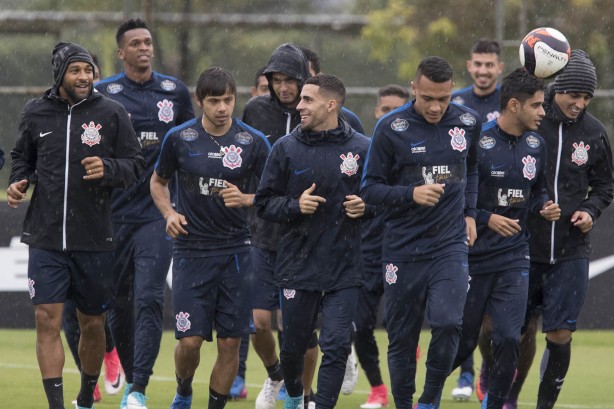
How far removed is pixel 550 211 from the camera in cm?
898

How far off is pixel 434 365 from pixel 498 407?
2.70ft

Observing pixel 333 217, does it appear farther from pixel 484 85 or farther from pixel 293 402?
pixel 484 85

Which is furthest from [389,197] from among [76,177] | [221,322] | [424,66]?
[76,177]

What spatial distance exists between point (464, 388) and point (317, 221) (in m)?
2.97

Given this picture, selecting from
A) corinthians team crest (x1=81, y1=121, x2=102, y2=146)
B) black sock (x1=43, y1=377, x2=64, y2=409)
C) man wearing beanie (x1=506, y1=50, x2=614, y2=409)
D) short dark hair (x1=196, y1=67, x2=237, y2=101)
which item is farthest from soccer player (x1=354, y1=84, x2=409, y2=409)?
black sock (x1=43, y1=377, x2=64, y2=409)

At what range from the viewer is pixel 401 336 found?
8.45m

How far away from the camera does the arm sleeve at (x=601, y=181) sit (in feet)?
30.6

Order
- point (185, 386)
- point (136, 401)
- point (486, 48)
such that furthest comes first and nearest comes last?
1. point (486, 48)
2. point (136, 401)
3. point (185, 386)

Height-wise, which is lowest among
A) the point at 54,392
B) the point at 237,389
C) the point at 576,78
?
the point at 237,389

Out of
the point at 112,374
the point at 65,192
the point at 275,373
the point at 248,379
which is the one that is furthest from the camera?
the point at 248,379

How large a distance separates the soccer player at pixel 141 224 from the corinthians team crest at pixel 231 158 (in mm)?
1382

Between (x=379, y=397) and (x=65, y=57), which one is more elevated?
(x=65, y=57)

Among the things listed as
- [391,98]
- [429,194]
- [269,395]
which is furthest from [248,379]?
[429,194]

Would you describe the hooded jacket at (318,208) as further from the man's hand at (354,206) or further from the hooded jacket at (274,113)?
the hooded jacket at (274,113)
